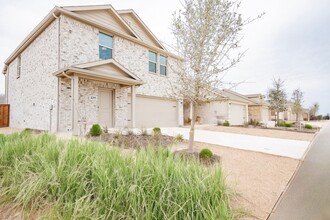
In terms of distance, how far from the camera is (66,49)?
904 centimetres

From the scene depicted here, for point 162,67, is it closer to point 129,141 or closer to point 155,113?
point 155,113

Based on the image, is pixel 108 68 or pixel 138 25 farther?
pixel 138 25

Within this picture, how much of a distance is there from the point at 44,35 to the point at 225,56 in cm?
1087

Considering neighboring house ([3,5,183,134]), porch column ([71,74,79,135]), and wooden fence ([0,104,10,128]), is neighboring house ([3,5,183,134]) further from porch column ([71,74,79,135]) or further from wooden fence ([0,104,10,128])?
wooden fence ([0,104,10,128])

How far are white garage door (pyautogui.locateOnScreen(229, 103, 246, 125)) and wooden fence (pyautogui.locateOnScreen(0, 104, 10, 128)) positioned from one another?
71.0 feet

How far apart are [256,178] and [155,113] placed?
10832 mm

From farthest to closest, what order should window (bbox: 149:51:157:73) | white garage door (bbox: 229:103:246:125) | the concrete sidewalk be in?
1. white garage door (bbox: 229:103:246:125)
2. window (bbox: 149:51:157:73)
3. the concrete sidewalk

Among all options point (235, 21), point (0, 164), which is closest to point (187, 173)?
point (0, 164)

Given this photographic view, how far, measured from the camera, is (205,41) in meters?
4.90

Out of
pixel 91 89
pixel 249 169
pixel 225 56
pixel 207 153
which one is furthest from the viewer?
Result: pixel 91 89

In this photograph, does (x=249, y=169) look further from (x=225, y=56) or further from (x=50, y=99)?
(x=50, y=99)

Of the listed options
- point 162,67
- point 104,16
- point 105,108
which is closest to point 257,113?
point 162,67

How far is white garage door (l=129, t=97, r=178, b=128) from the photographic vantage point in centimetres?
1271

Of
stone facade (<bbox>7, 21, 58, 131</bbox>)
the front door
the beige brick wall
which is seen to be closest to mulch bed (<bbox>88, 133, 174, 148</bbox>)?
the beige brick wall
